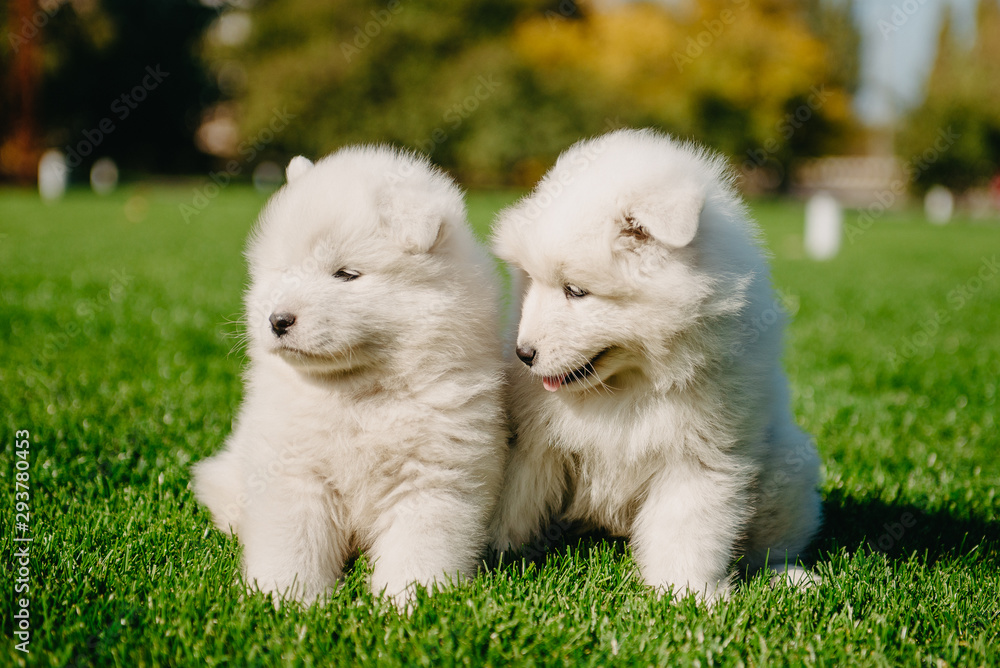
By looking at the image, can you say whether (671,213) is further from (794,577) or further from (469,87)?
(469,87)

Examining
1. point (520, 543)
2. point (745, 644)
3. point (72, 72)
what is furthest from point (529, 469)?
point (72, 72)

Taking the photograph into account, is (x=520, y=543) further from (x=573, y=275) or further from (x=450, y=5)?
(x=450, y=5)

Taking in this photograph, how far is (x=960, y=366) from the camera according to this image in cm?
602

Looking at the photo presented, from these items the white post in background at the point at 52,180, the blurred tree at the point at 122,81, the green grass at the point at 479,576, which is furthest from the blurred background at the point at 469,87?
the green grass at the point at 479,576

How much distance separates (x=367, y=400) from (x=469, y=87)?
33.0 meters

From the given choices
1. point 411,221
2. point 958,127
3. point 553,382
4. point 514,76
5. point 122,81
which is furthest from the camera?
point 958,127

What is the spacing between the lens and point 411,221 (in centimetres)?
245

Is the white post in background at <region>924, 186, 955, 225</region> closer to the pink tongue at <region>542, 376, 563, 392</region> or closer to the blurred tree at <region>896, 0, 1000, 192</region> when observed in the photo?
the blurred tree at <region>896, 0, 1000, 192</region>

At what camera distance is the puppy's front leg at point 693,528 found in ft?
8.32

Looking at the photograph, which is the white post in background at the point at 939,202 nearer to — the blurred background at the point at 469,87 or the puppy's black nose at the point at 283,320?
the blurred background at the point at 469,87

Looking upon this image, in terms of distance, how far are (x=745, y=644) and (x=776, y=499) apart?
0.68m

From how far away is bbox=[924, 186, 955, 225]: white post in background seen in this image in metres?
34.9

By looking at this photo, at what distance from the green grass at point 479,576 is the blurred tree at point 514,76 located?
1119 inches

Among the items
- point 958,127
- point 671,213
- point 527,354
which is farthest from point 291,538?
point 958,127
